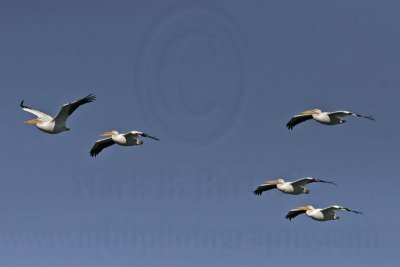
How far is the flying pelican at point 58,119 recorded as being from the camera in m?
68.2

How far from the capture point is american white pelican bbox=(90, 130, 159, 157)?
72688mm

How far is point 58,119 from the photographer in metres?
70.3

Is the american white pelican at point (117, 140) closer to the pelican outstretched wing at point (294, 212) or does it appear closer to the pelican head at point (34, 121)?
the pelican head at point (34, 121)

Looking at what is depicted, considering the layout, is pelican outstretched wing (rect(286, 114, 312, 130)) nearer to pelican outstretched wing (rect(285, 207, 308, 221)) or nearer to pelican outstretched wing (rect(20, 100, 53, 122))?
pelican outstretched wing (rect(285, 207, 308, 221))

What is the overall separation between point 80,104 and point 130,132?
551 centimetres

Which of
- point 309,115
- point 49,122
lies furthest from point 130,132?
point 309,115

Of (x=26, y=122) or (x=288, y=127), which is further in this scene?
(x=288, y=127)

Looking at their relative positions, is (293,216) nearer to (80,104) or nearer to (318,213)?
(318,213)

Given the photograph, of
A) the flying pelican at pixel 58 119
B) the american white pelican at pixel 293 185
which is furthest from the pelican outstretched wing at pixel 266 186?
the flying pelican at pixel 58 119

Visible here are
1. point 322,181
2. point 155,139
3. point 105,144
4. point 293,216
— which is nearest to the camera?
point 155,139

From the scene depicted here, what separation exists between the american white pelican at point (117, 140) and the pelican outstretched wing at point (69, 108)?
466cm

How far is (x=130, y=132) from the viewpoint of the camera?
238 feet

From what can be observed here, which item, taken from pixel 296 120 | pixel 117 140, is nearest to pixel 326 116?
pixel 296 120

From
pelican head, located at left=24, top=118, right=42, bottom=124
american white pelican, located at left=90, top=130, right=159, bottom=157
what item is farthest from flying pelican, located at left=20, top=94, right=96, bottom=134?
american white pelican, located at left=90, top=130, right=159, bottom=157
